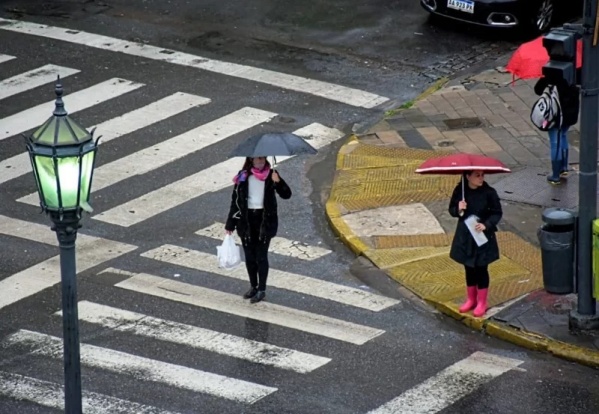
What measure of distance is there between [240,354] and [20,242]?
3.73 meters

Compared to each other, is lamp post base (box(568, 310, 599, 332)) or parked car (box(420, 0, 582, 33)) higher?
parked car (box(420, 0, 582, 33))

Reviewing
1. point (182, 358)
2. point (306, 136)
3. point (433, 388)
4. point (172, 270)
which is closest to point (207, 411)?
point (182, 358)

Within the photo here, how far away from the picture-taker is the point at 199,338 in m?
12.9

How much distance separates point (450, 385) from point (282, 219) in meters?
4.42

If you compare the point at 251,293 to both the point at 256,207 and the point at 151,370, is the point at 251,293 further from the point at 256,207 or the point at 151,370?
the point at 151,370

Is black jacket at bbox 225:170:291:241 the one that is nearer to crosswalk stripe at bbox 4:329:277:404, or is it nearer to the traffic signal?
crosswalk stripe at bbox 4:329:277:404

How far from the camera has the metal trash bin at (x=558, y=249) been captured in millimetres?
12758

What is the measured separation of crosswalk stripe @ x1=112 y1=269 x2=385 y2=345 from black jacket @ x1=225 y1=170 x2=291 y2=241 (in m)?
0.67

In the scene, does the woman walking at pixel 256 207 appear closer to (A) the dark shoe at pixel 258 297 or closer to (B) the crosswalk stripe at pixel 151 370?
(A) the dark shoe at pixel 258 297

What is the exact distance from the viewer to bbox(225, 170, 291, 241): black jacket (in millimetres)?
13461

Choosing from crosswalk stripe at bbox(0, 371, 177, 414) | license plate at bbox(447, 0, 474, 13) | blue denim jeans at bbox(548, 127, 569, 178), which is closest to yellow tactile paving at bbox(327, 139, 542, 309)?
blue denim jeans at bbox(548, 127, 569, 178)

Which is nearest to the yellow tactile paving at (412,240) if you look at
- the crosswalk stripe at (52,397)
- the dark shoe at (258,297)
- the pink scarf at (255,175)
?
the dark shoe at (258,297)

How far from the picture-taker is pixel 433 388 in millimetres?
11930

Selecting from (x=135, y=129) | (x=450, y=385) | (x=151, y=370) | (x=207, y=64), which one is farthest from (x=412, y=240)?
(x=207, y=64)
